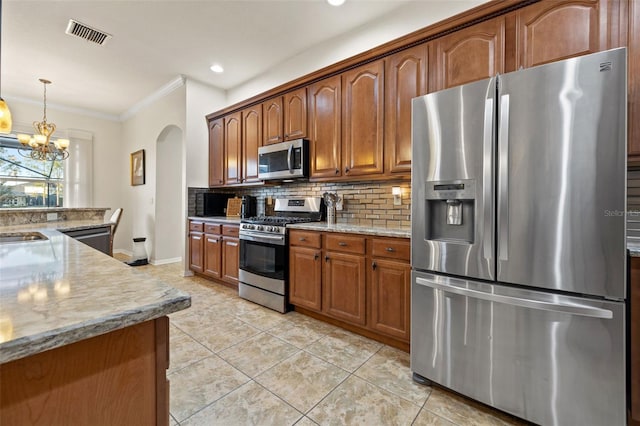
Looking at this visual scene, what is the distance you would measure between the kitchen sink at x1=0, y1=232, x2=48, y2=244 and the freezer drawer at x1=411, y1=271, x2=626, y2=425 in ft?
8.97

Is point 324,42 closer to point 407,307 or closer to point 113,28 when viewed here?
point 113,28

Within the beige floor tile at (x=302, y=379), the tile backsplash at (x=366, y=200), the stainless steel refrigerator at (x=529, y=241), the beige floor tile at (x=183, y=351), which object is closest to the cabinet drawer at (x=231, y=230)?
the tile backsplash at (x=366, y=200)

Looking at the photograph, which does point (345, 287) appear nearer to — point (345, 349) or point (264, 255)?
point (345, 349)

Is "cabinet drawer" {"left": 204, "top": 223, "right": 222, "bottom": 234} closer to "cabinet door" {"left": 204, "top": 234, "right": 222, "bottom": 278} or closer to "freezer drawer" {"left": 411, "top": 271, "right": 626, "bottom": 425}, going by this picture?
"cabinet door" {"left": 204, "top": 234, "right": 222, "bottom": 278}

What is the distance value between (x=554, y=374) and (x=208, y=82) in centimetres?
491

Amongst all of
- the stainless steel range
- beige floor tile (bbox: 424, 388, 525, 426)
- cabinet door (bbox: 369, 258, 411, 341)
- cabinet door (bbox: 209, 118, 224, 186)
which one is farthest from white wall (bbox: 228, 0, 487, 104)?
beige floor tile (bbox: 424, 388, 525, 426)

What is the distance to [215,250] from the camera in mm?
3869

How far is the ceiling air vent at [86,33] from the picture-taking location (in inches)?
118

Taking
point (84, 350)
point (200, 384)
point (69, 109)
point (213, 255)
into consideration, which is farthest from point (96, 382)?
point (69, 109)

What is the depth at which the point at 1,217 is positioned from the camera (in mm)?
2871

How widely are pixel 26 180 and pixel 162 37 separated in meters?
4.19

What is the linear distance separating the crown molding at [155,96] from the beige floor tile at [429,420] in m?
4.71

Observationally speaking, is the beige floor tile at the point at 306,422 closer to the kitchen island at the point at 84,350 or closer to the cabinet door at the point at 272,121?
the kitchen island at the point at 84,350

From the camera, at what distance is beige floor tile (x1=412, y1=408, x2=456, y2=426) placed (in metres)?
1.52
